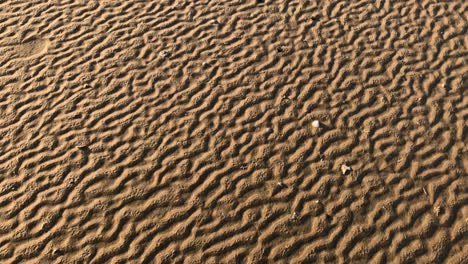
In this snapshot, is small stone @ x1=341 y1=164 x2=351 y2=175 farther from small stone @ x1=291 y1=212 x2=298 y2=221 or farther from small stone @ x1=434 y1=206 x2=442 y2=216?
small stone @ x1=434 y1=206 x2=442 y2=216

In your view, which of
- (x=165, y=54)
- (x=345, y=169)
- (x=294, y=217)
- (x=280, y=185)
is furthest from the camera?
(x=165, y=54)

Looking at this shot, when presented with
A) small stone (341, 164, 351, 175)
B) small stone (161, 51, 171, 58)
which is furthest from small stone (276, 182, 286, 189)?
small stone (161, 51, 171, 58)

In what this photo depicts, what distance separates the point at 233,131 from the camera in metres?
8.23

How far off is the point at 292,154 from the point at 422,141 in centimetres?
203

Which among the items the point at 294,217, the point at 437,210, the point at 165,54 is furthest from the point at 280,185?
the point at 165,54

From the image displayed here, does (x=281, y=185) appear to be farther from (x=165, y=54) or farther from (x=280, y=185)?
(x=165, y=54)

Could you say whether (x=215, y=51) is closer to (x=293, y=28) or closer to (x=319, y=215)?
(x=293, y=28)

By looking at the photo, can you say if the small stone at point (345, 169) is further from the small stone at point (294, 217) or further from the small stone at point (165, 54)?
the small stone at point (165, 54)

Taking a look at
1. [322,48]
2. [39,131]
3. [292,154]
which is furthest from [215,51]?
[39,131]

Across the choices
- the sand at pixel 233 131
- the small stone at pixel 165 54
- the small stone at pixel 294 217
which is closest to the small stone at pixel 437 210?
the sand at pixel 233 131

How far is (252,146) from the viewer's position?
803 centimetres

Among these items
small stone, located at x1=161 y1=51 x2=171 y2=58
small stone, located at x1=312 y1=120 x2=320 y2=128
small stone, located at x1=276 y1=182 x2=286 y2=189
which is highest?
small stone, located at x1=161 y1=51 x2=171 y2=58

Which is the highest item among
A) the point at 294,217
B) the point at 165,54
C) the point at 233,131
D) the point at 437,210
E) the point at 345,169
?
the point at 165,54

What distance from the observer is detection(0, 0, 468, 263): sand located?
7.02m
